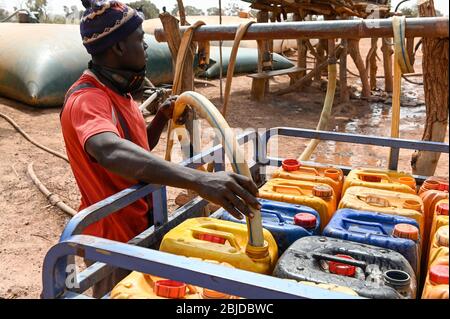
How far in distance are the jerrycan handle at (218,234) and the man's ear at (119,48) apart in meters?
0.79

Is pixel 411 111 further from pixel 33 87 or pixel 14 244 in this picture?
pixel 14 244

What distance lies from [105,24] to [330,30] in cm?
97

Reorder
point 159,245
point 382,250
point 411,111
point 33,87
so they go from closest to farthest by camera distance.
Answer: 1. point 382,250
2. point 159,245
3. point 33,87
4. point 411,111

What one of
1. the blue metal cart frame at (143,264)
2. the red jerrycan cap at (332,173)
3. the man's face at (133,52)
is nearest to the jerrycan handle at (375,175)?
the red jerrycan cap at (332,173)

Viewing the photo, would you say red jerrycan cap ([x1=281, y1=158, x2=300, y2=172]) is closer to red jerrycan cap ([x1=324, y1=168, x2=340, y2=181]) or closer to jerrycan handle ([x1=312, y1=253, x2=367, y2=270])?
red jerrycan cap ([x1=324, y1=168, x2=340, y2=181])

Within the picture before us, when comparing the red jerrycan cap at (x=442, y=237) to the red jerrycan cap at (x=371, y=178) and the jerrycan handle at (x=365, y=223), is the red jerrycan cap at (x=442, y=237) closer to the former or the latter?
the jerrycan handle at (x=365, y=223)

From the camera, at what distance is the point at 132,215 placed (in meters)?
1.90

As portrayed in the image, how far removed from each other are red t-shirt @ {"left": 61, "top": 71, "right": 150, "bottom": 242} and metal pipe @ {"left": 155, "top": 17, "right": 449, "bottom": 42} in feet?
2.03

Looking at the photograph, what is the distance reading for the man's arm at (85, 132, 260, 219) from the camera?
127 centimetres

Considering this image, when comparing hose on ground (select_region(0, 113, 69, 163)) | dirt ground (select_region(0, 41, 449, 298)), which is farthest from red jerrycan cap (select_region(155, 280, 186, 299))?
hose on ground (select_region(0, 113, 69, 163))
